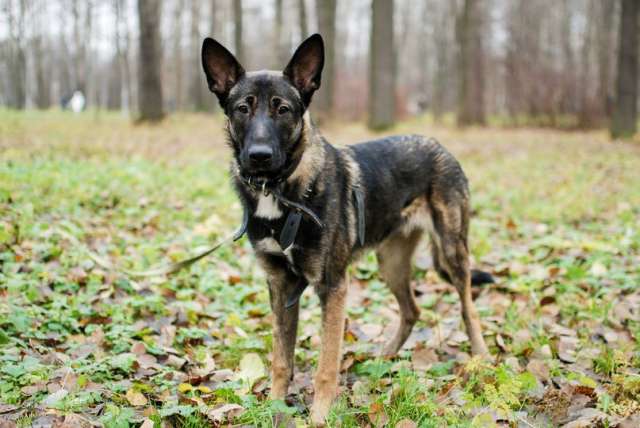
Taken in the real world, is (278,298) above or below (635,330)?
above

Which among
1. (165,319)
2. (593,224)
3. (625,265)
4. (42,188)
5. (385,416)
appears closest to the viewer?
(385,416)

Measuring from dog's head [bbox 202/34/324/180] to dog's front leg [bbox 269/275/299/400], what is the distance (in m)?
0.75

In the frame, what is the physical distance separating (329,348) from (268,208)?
93 cm

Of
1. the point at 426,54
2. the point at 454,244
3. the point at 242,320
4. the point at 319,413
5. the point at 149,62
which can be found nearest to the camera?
the point at 319,413

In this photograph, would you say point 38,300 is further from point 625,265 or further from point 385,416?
point 625,265

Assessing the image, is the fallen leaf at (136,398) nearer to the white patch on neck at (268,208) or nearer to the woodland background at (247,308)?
the woodland background at (247,308)

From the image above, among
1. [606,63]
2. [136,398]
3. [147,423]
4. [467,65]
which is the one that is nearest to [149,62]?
[467,65]

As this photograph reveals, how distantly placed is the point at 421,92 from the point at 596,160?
43338 mm

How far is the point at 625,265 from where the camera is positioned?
5.43 meters

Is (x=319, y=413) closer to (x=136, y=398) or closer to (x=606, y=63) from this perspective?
(x=136, y=398)

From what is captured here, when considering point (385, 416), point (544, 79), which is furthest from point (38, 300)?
point (544, 79)

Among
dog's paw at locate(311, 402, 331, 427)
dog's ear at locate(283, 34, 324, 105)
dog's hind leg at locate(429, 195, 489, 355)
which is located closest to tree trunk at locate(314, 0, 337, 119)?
dog's hind leg at locate(429, 195, 489, 355)

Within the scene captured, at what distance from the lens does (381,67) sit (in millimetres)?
16938

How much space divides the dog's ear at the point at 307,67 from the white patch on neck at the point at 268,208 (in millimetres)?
664
